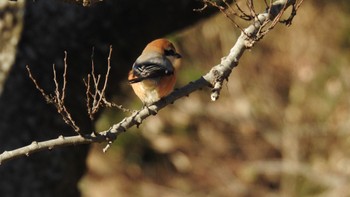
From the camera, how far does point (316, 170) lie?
12.5 metres

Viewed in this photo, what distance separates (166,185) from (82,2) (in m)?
Result: 9.49

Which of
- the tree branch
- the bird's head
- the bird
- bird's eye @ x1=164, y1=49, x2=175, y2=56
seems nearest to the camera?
the tree branch

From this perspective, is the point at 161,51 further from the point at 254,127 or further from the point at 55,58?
the point at 254,127

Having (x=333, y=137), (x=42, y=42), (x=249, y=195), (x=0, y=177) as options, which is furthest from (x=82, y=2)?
(x=249, y=195)

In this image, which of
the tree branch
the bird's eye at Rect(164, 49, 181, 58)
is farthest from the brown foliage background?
the tree branch

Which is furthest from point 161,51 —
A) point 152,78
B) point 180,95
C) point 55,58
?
point 180,95

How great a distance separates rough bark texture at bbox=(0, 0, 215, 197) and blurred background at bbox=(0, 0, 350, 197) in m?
4.74

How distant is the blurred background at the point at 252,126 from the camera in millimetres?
12258

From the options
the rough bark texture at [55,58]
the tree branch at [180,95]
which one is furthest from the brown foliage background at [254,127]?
the tree branch at [180,95]

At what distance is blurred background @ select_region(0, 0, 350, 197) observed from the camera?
40.2ft

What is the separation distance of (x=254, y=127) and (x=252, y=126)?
0.16 ft

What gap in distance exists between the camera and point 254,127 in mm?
12969

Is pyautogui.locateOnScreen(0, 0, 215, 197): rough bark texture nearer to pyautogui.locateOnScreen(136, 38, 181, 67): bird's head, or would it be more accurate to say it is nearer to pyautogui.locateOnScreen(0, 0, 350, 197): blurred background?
pyautogui.locateOnScreen(136, 38, 181, 67): bird's head

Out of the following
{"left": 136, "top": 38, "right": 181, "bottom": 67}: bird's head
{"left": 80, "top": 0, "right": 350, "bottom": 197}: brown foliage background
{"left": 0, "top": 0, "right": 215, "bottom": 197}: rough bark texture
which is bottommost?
{"left": 0, "top": 0, "right": 215, "bottom": 197}: rough bark texture
